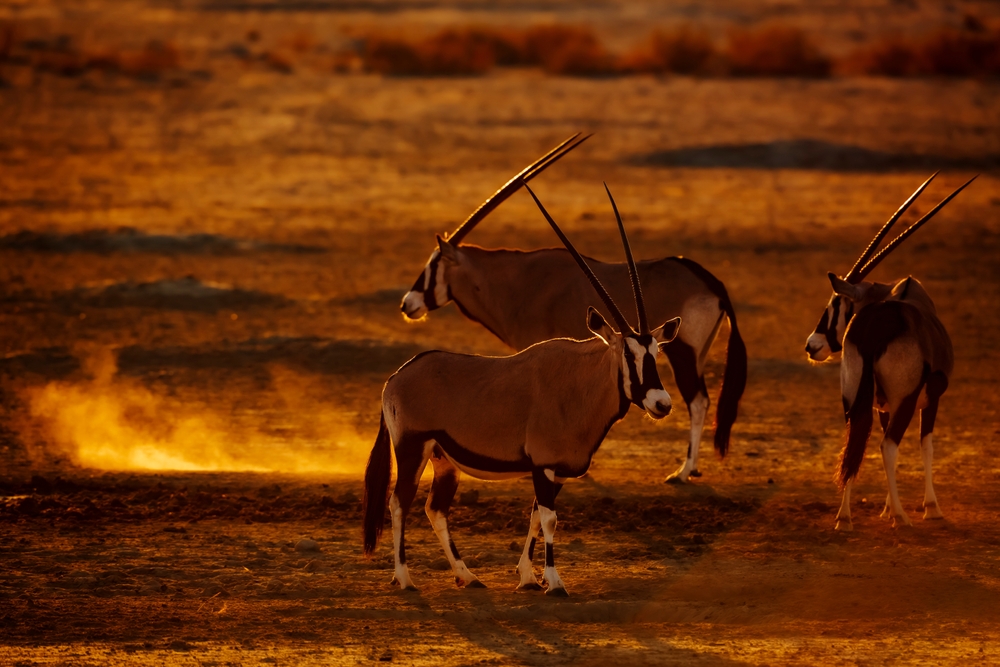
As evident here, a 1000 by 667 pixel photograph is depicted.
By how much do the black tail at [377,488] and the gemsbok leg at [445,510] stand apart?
30 centimetres

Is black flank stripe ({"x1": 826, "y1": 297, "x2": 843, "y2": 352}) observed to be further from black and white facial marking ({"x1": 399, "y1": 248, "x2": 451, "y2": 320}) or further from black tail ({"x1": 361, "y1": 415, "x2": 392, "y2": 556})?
black tail ({"x1": 361, "y1": 415, "x2": 392, "y2": 556})

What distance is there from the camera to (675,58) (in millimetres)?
45344

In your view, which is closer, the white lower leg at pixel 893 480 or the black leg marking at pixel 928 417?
the white lower leg at pixel 893 480

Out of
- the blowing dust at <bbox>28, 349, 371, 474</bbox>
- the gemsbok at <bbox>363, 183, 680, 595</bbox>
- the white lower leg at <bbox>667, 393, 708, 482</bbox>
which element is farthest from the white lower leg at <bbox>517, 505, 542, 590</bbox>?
the blowing dust at <bbox>28, 349, 371, 474</bbox>

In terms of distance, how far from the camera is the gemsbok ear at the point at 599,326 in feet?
30.4

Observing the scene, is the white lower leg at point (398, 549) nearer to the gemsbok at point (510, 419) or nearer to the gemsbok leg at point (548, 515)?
the gemsbok at point (510, 419)

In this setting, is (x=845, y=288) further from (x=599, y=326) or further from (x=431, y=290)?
(x=431, y=290)

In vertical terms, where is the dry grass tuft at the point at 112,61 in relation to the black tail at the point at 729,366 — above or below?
above

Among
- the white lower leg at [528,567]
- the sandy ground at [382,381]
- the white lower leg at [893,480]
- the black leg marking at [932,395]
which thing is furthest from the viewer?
the black leg marking at [932,395]

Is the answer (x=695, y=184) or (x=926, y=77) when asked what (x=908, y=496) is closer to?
(x=695, y=184)

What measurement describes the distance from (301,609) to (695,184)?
21.0 m

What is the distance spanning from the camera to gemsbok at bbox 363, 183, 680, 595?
9352 millimetres

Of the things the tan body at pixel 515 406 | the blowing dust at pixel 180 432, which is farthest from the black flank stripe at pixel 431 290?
the tan body at pixel 515 406

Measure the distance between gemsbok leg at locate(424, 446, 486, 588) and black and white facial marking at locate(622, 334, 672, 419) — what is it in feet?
4.59
